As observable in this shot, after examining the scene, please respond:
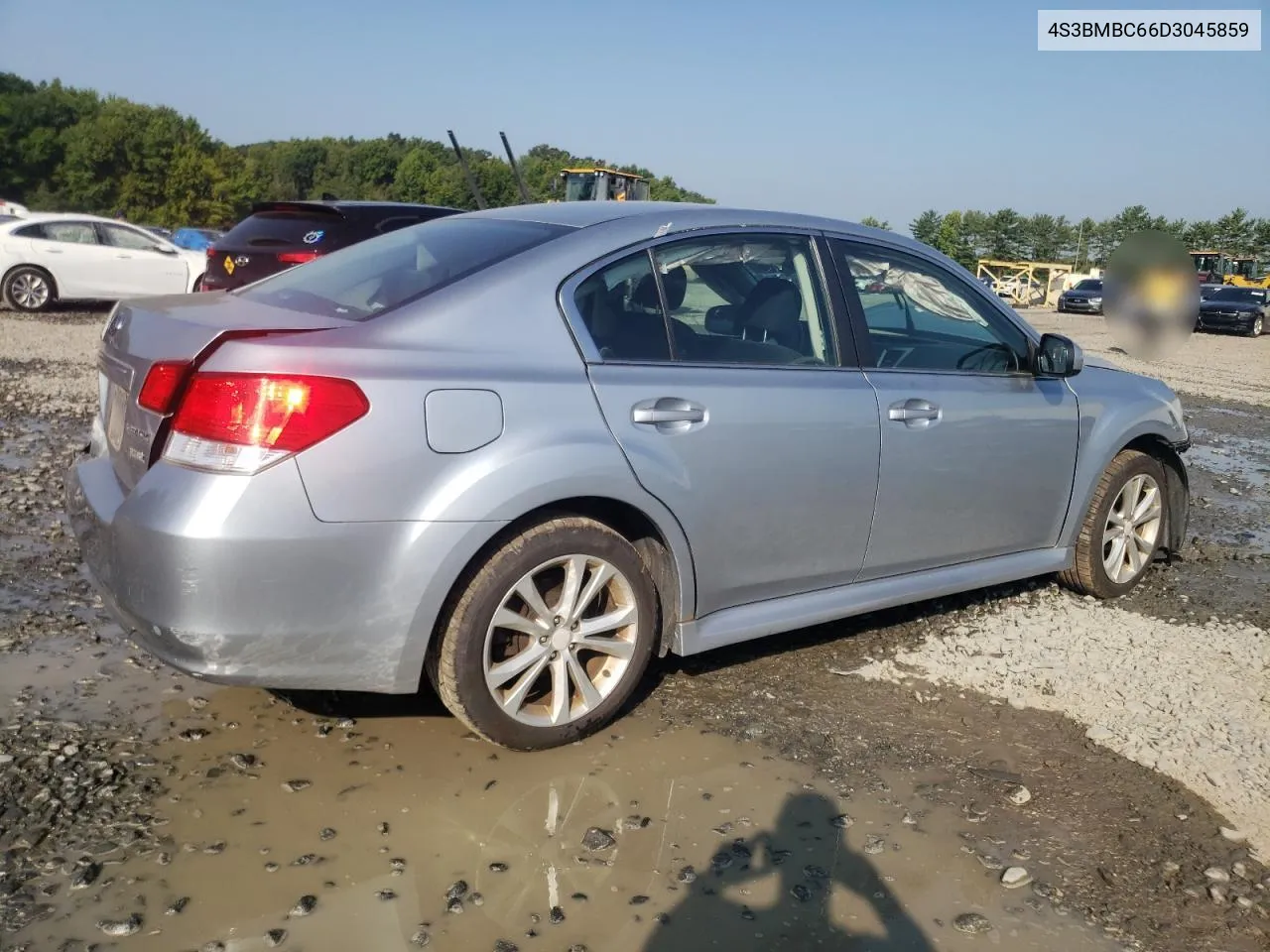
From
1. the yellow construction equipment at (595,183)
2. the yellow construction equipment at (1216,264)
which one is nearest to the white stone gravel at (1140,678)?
the yellow construction equipment at (595,183)

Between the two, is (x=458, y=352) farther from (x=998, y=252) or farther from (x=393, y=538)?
(x=998, y=252)

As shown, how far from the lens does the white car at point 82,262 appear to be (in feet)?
49.9

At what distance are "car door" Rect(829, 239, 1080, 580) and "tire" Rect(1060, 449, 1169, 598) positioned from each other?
0.95 feet

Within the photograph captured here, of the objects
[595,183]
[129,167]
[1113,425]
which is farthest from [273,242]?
[129,167]

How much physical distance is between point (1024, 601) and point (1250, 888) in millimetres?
2245

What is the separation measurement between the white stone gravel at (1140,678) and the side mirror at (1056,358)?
3.55 feet

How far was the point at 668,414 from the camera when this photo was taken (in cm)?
328

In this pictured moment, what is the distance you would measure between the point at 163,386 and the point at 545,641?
49.5 inches

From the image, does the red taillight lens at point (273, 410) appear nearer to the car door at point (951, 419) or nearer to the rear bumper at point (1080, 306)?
the car door at point (951, 419)

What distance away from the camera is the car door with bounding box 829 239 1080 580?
3881mm

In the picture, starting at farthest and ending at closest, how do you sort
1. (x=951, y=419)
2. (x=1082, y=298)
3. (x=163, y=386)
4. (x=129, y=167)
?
1. (x=129, y=167)
2. (x=1082, y=298)
3. (x=951, y=419)
4. (x=163, y=386)

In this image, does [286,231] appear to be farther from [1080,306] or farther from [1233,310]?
[1080,306]

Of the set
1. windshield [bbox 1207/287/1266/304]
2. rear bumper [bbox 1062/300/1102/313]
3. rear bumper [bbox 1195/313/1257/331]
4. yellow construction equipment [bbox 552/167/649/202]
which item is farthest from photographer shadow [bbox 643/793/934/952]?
rear bumper [bbox 1062/300/1102/313]

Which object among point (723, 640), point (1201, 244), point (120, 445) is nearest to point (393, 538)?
point (120, 445)
